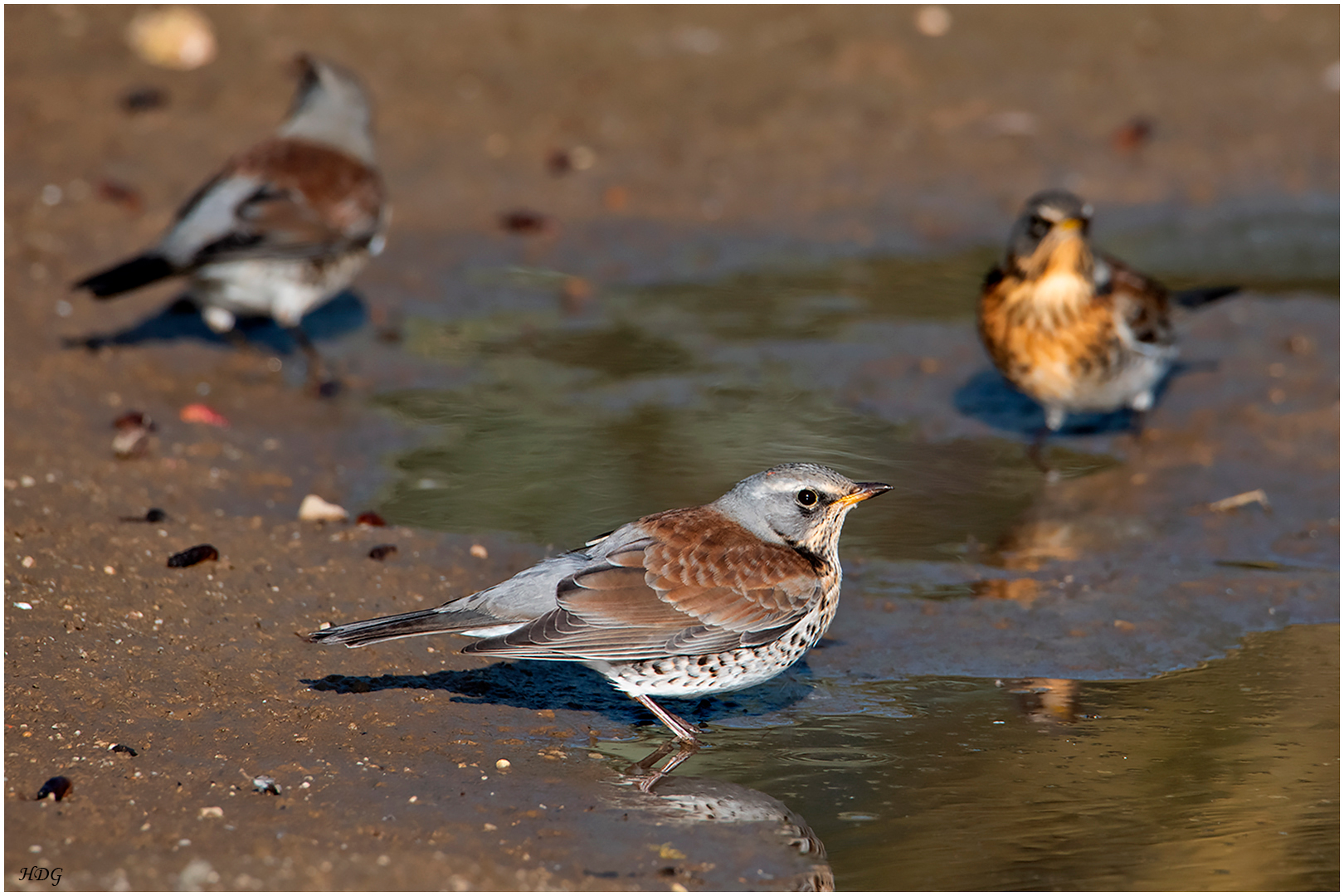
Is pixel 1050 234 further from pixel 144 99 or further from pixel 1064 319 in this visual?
pixel 144 99

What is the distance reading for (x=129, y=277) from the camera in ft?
29.5

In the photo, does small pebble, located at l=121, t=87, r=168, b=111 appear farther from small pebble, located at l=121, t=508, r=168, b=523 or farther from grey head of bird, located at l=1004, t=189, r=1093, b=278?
grey head of bird, located at l=1004, t=189, r=1093, b=278

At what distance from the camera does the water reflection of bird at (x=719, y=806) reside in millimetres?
4848

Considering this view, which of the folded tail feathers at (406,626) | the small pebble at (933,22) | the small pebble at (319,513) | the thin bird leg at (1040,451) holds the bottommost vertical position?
the thin bird leg at (1040,451)

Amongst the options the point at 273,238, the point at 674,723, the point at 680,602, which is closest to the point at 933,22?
the point at 273,238

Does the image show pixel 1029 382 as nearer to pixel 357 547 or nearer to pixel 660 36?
pixel 357 547

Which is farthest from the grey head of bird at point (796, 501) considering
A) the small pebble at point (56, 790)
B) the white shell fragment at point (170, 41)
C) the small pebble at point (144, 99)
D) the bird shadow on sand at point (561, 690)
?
the white shell fragment at point (170, 41)

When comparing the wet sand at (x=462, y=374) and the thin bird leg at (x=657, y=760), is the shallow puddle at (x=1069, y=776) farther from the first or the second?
the wet sand at (x=462, y=374)

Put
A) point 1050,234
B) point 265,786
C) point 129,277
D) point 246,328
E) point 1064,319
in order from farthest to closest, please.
→ point 246,328, point 129,277, point 1064,319, point 1050,234, point 265,786

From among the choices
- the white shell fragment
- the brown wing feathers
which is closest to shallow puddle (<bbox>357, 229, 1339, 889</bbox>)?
the brown wing feathers

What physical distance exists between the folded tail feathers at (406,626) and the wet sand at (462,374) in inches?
15.6

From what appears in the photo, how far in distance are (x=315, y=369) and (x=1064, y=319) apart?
476 cm

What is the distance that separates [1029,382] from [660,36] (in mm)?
7758

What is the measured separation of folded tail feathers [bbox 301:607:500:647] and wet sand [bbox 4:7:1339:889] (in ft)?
1.30
